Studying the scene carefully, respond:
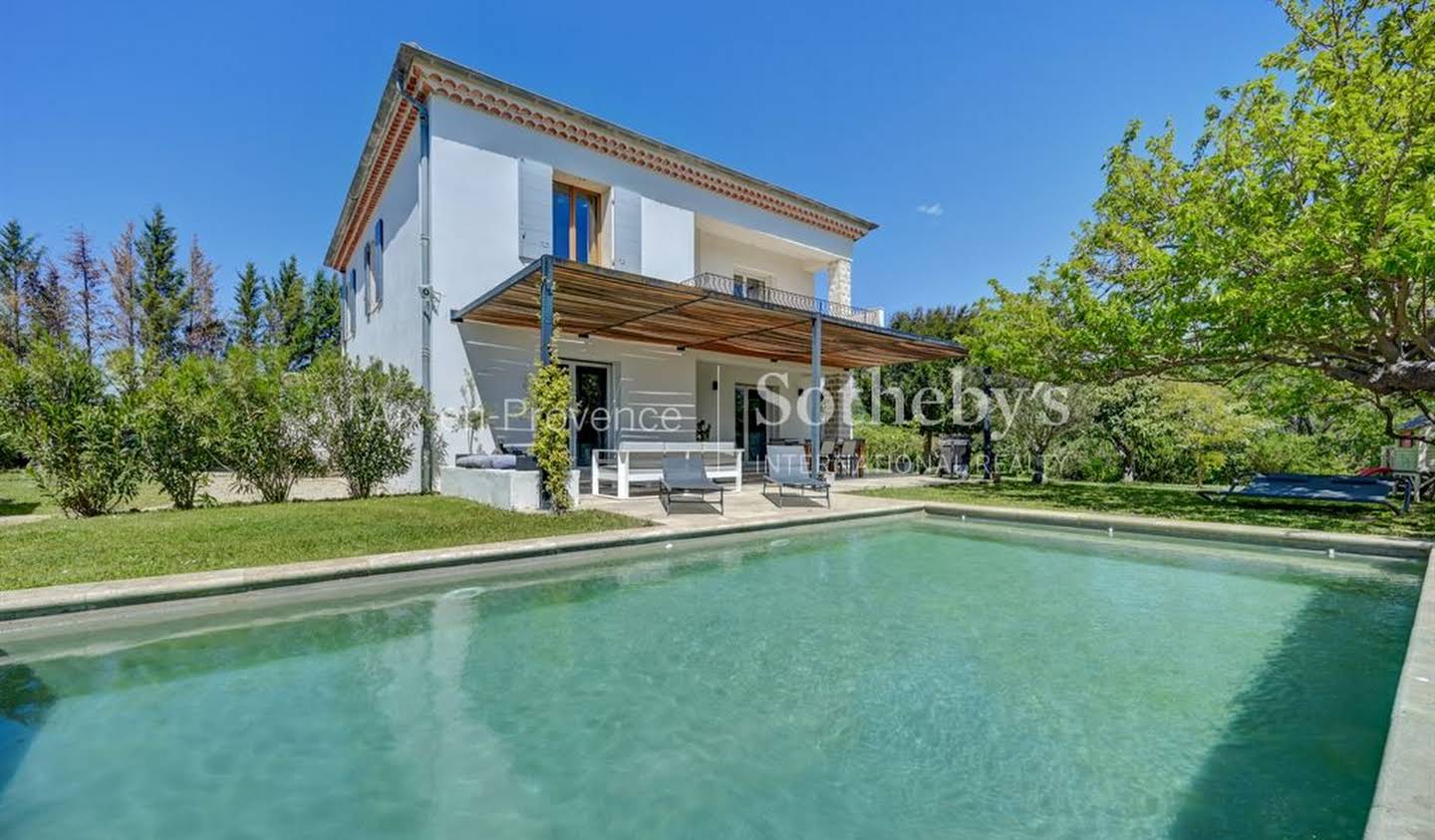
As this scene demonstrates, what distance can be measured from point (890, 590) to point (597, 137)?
10276 mm

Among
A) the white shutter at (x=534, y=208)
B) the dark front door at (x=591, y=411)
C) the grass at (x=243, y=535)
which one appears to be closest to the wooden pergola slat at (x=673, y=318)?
the dark front door at (x=591, y=411)

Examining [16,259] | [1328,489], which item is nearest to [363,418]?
[1328,489]

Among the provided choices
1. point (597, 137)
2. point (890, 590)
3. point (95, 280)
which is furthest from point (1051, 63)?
point (95, 280)

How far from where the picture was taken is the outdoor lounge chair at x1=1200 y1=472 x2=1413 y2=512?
809 centimetres

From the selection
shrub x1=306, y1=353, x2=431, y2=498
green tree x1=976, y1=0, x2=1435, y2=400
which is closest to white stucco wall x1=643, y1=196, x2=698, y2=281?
shrub x1=306, y1=353, x2=431, y2=498

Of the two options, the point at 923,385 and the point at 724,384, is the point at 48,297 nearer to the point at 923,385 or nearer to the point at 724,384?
the point at 724,384

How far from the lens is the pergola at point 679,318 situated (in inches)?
325

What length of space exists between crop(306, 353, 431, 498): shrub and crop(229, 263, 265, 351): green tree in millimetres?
25252

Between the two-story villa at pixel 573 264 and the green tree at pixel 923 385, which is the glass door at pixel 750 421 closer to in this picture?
the two-story villa at pixel 573 264

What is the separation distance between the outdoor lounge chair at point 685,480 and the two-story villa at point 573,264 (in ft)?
8.60

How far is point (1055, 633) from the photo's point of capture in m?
4.20

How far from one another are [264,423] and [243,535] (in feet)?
10.4

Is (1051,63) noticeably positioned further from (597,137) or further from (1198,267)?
(597,137)

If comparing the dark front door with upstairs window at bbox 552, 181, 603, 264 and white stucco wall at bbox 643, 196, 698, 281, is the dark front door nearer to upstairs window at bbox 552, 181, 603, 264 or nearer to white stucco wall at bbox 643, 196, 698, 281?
upstairs window at bbox 552, 181, 603, 264
